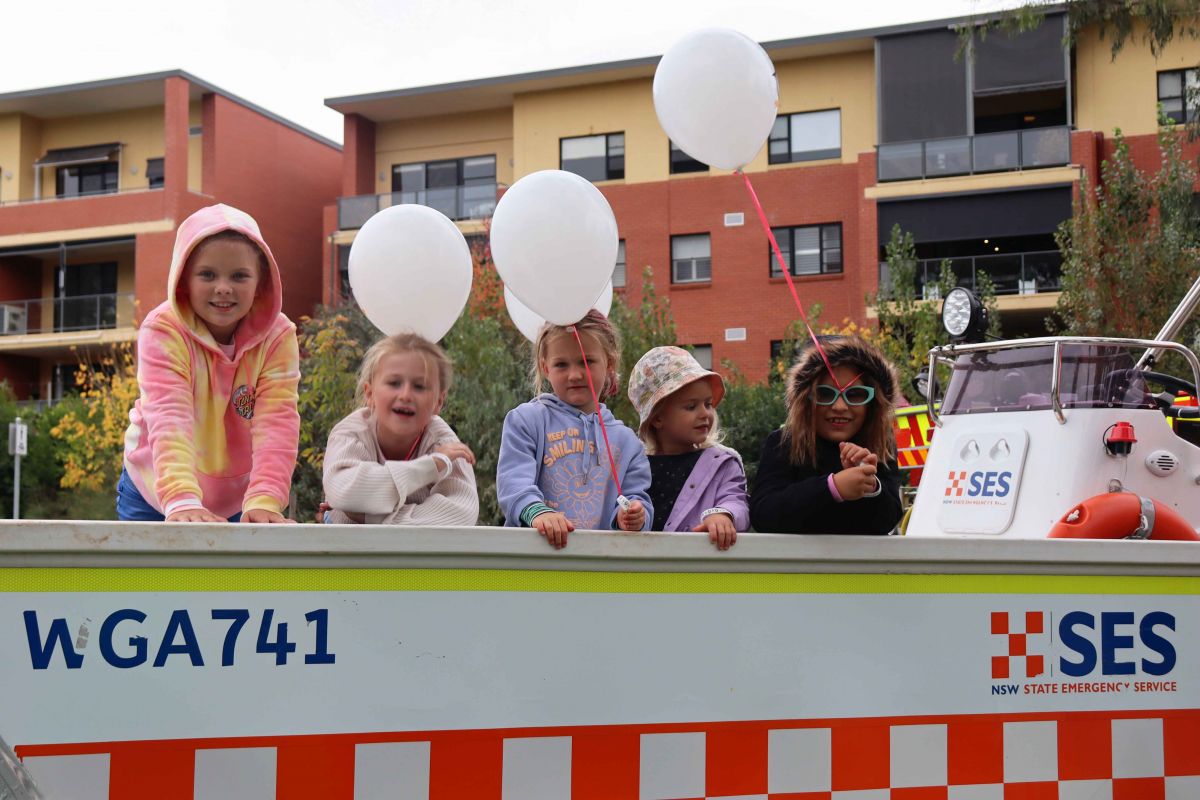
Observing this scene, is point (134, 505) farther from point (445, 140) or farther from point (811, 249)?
point (445, 140)

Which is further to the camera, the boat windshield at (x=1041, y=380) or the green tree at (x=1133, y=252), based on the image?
the green tree at (x=1133, y=252)

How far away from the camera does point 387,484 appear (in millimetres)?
3594

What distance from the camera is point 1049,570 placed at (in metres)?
3.16

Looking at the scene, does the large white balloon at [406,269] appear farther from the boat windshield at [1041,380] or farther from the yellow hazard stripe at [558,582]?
the boat windshield at [1041,380]

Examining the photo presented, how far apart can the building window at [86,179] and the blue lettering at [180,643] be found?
40589 mm

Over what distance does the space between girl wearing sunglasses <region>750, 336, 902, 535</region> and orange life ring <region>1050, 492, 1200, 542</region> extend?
4.19 ft

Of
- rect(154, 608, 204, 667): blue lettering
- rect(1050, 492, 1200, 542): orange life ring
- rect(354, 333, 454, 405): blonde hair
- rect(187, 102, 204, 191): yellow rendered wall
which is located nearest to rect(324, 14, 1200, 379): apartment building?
rect(187, 102, 204, 191): yellow rendered wall

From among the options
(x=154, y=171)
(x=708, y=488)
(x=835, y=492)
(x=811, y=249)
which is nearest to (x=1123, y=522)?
(x=708, y=488)

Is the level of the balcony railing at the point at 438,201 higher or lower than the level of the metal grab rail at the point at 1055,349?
higher

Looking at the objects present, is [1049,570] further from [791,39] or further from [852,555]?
[791,39]

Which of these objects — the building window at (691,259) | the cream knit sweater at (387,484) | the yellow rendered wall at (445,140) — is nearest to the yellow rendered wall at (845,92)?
the building window at (691,259)

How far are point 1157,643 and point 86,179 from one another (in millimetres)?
41833

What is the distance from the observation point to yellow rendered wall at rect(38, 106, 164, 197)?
1544 inches

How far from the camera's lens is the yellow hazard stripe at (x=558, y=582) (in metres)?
2.51
